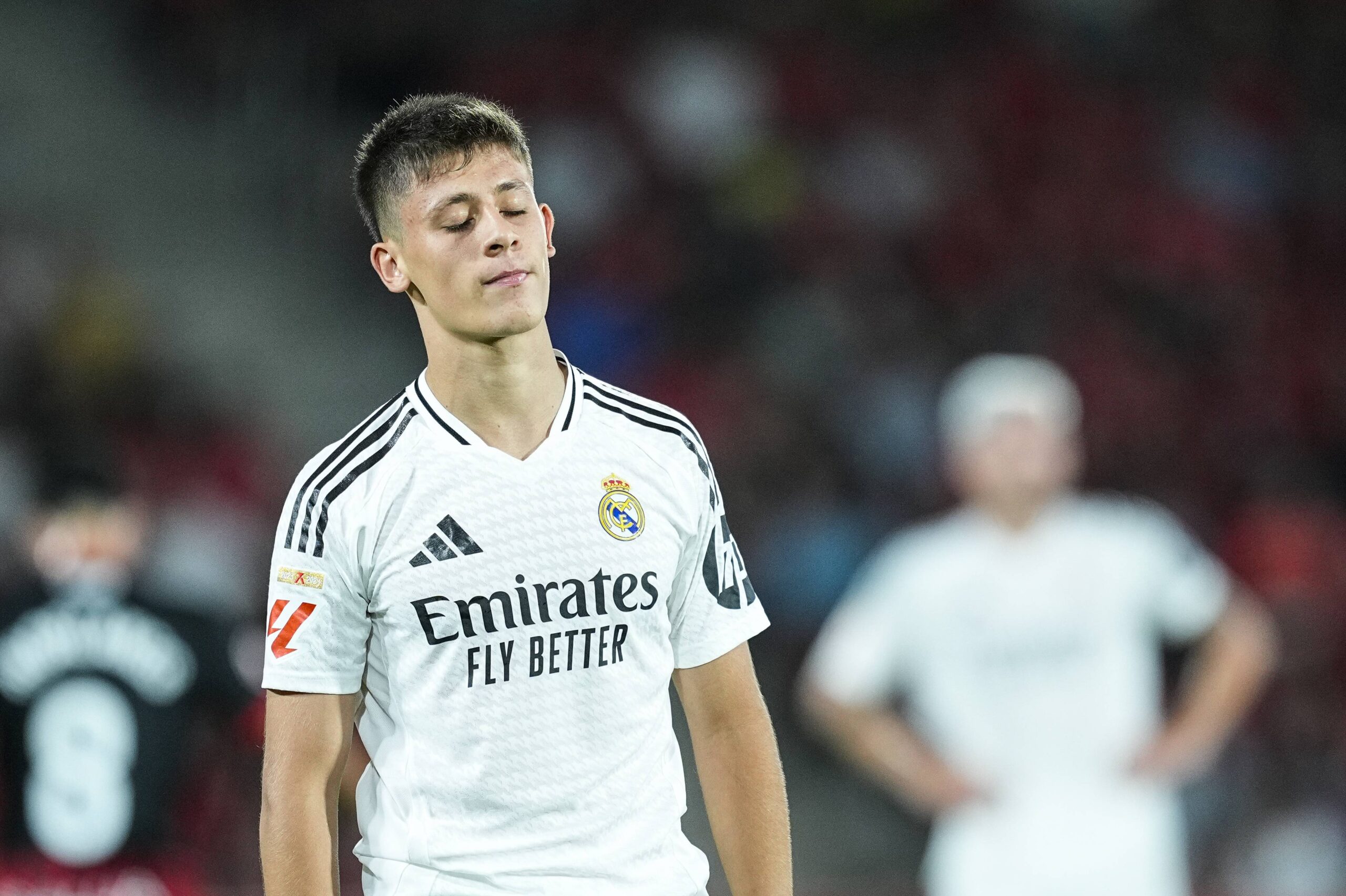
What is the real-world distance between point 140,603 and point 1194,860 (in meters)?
4.48

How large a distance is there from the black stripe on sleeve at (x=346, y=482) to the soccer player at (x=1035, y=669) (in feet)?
10.2

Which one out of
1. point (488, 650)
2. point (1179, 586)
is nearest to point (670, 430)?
point (488, 650)

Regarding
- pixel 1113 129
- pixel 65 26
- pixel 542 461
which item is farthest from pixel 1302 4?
pixel 542 461

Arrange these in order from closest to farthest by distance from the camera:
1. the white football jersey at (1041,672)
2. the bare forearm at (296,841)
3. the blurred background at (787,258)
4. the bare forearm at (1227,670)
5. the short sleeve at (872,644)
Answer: the bare forearm at (296,841) → the white football jersey at (1041,672) → the bare forearm at (1227,670) → the short sleeve at (872,644) → the blurred background at (787,258)

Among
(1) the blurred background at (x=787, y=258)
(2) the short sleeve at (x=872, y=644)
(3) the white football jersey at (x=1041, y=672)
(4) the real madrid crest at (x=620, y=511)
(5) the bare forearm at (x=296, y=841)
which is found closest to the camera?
(5) the bare forearm at (x=296, y=841)

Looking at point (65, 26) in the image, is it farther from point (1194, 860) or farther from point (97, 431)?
point (1194, 860)

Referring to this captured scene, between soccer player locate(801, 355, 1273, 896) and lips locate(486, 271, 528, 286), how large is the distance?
10.1 ft

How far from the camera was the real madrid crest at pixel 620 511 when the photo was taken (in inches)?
103

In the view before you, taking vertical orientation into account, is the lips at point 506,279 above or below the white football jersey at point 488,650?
above

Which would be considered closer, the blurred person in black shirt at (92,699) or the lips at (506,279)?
the lips at (506,279)

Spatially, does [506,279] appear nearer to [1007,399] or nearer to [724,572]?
[724,572]

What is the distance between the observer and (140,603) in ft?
18.5

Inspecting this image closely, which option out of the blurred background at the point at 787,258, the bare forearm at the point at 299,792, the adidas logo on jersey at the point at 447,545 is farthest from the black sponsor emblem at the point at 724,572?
the blurred background at the point at 787,258

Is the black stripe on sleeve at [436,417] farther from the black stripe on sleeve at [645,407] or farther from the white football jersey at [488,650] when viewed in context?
the black stripe on sleeve at [645,407]
